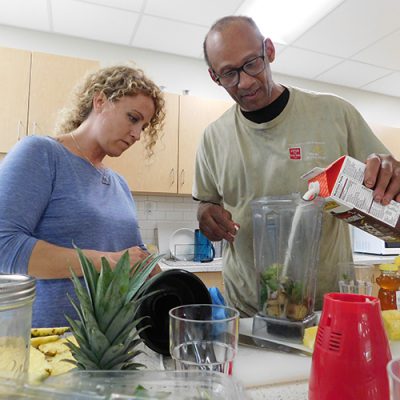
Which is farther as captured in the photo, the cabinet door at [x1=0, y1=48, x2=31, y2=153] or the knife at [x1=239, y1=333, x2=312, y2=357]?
the cabinet door at [x1=0, y1=48, x2=31, y2=153]

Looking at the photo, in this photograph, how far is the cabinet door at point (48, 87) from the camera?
233 cm

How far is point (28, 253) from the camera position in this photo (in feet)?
2.85

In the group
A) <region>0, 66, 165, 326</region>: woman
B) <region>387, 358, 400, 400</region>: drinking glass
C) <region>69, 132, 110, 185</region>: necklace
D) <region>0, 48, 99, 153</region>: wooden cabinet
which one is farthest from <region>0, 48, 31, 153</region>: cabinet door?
<region>387, 358, 400, 400</region>: drinking glass

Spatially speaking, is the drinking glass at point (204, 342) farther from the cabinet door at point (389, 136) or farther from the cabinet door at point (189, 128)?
the cabinet door at point (389, 136)

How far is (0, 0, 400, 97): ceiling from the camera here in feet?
7.59

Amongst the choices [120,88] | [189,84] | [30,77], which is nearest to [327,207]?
[120,88]

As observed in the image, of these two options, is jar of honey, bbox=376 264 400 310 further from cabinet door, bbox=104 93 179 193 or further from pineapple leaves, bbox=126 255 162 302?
cabinet door, bbox=104 93 179 193

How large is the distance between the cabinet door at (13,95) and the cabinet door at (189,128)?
1.10m

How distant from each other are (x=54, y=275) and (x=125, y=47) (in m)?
2.48

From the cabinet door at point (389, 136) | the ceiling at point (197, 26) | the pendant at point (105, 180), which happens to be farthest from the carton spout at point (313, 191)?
the cabinet door at point (389, 136)

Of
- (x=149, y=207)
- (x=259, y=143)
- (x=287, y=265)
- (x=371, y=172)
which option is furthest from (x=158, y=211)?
(x=371, y=172)

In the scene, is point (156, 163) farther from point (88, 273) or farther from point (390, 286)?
point (88, 273)

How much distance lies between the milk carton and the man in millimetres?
364

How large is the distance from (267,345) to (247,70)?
2.59 ft
